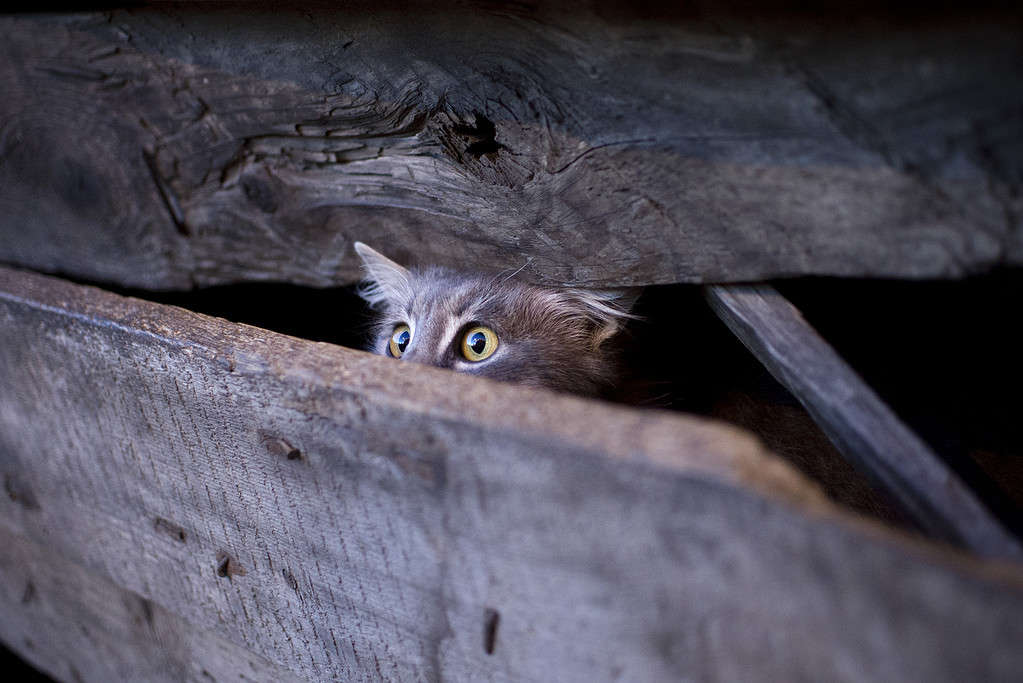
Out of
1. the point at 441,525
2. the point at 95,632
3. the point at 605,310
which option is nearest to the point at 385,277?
the point at 605,310

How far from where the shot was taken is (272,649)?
4.67ft

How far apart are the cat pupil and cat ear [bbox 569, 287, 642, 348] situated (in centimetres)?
28

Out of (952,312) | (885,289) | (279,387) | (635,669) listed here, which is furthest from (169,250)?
(952,312)

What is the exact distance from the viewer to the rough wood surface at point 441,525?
2.29 ft

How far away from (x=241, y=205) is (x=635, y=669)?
5.19 ft

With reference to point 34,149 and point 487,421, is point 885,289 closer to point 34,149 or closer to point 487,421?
point 487,421

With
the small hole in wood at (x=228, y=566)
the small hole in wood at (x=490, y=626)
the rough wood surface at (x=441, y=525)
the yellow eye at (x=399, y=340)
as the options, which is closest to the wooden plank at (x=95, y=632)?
the rough wood surface at (x=441, y=525)

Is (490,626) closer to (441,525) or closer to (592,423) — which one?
(441,525)

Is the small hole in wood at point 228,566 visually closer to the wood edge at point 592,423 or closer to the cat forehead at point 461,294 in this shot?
the wood edge at point 592,423

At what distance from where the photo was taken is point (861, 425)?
938 millimetres

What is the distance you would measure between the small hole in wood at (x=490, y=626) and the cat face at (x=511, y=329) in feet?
2.81

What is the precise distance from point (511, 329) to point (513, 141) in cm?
69

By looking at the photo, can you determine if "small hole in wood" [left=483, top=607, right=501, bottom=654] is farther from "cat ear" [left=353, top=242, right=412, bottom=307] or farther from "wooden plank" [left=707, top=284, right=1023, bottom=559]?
"cat ear" [left=353, top=242, right=412, bottom=307]

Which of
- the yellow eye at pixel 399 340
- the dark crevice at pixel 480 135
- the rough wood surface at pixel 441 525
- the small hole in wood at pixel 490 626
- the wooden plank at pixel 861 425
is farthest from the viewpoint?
the yellow eye at pixel 399 340
